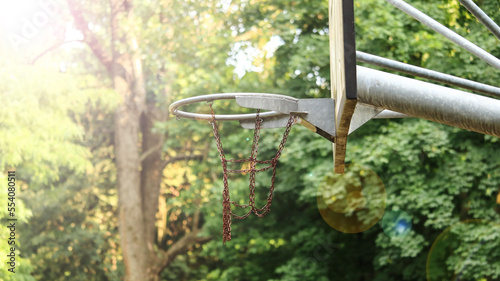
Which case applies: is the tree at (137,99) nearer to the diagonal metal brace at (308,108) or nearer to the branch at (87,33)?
the branch at (87,33)

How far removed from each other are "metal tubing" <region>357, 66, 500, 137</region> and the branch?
10.9 m

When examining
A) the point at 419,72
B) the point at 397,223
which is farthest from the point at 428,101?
the point at 397,223

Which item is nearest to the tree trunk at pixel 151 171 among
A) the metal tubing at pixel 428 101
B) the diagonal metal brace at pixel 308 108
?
the diagonal metal brace at pixel 308 108

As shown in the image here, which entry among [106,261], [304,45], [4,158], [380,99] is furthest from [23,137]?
[380,99]

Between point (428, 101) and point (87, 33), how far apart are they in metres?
11.3

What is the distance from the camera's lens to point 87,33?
43.1 feet

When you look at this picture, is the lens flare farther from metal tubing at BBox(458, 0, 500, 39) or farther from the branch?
the branch

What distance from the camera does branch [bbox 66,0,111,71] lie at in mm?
12797

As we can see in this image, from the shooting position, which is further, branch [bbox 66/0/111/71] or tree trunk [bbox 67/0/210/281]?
tree trunk [bbox 67/0/210/281]

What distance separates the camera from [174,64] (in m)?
12.7

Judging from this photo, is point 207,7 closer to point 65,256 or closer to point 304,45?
point 304,45

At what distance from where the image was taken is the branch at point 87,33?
504 inches

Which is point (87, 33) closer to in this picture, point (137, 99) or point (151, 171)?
point (137, 99)

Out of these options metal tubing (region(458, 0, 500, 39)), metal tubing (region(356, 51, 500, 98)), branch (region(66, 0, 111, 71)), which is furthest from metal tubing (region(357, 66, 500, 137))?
branch (region(66, 0, 111, 71))
